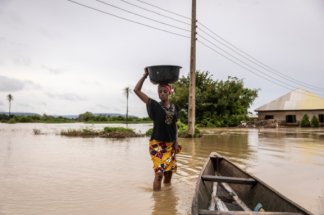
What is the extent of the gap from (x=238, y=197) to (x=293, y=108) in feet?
109

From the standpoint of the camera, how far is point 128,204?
4.35 m

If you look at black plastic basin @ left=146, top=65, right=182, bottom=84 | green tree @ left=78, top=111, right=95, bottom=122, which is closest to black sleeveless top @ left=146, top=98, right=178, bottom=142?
black plastic basin @ left=146, top=65, right=182, bottom=84

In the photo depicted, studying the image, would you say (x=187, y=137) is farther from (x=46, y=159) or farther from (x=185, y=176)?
(x=185, y=176)

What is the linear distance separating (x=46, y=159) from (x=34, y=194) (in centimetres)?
406

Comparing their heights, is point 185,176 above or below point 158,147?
below

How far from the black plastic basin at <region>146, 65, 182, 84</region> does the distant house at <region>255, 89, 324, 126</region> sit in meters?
33.2

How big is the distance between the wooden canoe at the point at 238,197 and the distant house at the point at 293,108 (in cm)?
3238

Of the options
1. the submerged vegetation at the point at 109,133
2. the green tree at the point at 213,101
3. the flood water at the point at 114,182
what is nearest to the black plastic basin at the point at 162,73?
the flood water at the point at 114,182

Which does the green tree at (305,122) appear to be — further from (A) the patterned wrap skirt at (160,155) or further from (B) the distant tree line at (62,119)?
(B) the distant tree line at (62,119)

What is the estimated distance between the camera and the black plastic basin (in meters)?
4.57

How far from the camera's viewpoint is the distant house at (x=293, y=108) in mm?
34094

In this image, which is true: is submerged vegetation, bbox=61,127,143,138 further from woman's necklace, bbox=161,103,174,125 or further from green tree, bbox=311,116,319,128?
green tree, bbox=311,116,319,128

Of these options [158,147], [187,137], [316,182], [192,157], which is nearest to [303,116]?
[187,137]

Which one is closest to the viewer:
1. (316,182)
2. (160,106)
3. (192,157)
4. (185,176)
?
(160,106)
